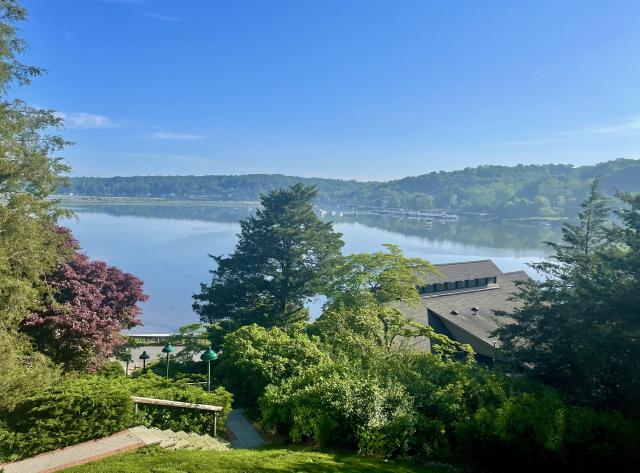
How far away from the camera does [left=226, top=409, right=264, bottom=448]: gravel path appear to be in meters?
9.12

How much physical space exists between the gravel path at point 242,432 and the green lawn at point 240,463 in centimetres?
169

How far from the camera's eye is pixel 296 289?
2486 cm

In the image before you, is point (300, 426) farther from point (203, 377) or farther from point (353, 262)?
point (353, 262)

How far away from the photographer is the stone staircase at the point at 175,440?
7465mm

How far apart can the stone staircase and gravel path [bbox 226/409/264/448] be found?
2.18ft

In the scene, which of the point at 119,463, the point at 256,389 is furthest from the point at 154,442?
the point at 256,389

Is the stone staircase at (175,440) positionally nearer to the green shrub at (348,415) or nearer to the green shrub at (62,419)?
the green shrub at (62,419)

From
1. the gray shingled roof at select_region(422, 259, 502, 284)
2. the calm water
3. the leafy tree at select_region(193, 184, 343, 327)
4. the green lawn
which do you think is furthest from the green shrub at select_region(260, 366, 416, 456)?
the calm water

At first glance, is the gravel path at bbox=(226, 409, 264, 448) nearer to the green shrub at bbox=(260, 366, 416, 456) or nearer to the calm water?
the green shrub at bbox=(260, 366, 416, 456)

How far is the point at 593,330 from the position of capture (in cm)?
1048

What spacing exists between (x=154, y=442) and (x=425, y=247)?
73130 millimetres

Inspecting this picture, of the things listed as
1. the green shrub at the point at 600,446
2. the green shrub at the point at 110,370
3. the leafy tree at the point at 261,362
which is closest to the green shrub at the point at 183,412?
the leafy tree at the point at 261,362

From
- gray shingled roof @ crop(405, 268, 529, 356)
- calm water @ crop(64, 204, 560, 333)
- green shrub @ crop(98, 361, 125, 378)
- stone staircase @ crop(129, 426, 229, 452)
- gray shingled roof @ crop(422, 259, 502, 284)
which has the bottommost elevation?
calm water @ crop(64, 204, 560, 333)

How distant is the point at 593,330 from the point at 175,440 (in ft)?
31.8
